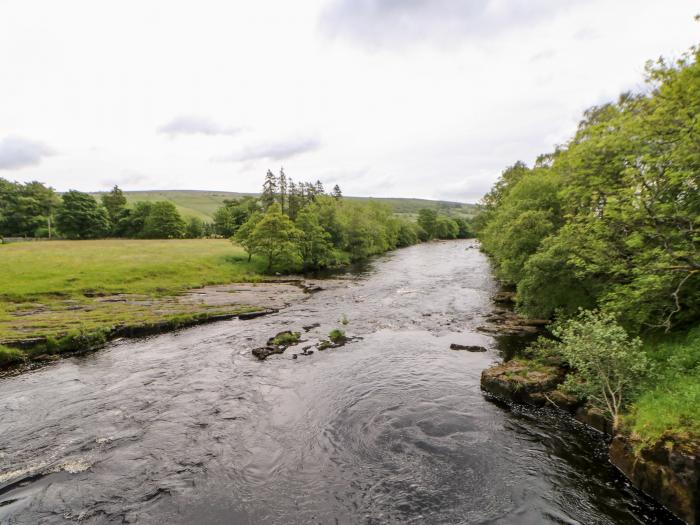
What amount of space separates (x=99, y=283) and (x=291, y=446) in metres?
42.2

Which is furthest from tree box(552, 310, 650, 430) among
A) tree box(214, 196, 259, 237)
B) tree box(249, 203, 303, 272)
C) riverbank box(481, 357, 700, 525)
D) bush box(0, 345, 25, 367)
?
tree box(214, 196, 259, 237)

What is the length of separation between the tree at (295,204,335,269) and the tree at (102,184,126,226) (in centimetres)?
7071

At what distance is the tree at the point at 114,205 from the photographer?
358 ft

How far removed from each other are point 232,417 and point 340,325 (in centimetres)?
1642

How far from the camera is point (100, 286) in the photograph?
43562mm

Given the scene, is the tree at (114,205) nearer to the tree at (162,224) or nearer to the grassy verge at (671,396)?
the tree at (162,224)

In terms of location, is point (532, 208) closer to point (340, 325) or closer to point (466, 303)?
point (466, 303)

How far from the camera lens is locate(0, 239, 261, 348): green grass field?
3108 cm

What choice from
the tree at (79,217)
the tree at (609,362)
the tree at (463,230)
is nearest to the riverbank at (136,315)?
the tree at (609,362)

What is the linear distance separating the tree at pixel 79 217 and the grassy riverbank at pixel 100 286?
2876 cm

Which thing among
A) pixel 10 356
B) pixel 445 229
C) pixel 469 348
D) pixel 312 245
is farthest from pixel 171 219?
pixel 445 229

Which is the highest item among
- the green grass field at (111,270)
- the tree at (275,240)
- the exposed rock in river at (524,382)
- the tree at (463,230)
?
the tree at (463,230)

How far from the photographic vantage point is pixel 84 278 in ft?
148

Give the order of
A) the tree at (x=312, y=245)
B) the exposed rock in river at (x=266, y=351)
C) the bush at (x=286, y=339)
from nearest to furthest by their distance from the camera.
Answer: the exposed rock in river at (x=266, y=351) → the bush at (x=286, y=339) → the tree at (x=312, y=245)
